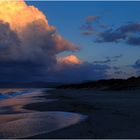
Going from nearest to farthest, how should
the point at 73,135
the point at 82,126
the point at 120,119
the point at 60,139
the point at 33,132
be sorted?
the point at 60,139, the point at 73,135, the point at 33,132, the point at 82,126, the point at 120,119

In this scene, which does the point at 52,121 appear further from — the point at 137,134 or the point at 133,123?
the point at 137,134

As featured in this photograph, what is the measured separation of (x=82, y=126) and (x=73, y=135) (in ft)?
6.69

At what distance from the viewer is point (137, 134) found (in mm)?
11250

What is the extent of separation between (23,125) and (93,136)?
3.96 meters

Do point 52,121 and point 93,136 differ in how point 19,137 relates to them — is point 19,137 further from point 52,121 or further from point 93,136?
point 52,121

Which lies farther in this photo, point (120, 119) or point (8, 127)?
point (120, 119)

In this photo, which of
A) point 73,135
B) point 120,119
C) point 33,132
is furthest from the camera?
point 120,119

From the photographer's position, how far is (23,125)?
559 inches

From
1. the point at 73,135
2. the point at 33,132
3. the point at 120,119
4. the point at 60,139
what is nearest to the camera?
the point at 60,139

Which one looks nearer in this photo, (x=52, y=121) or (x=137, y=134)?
(x=137, y=134)

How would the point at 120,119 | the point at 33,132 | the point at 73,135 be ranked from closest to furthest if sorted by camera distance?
the point at 73,135 < the point at 33,132 < the point at 120,119

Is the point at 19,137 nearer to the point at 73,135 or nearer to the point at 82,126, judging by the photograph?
the point at 73,135

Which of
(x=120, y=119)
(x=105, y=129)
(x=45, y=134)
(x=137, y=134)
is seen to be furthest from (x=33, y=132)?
(x=120, y=119)

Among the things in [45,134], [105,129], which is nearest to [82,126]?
[105,129]
